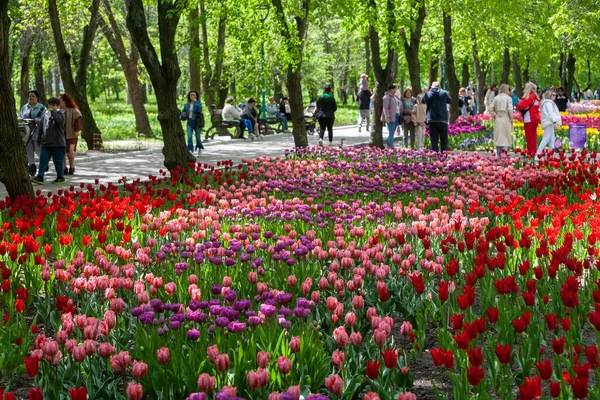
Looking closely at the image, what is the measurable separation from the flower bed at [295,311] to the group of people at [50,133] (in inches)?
245

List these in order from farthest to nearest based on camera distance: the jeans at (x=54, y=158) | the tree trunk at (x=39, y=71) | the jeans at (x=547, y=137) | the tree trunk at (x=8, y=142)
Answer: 1. the tree trunk at (x=39, y=71)
2. the jeans at (x=547, y=137)
3. the jeans at (x=54, y=158)
4. the tree trunk at (x=8, y=142)

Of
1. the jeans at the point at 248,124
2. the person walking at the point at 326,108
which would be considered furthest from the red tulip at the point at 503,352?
the jeans at the point at 248,124

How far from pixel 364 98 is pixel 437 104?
12.4 metres

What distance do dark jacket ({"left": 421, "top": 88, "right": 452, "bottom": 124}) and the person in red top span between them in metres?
1.62

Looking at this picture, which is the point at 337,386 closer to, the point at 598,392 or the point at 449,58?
the point at 598,392

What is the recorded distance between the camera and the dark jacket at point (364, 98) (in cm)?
2967

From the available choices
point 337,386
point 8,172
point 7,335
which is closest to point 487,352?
point 337,386

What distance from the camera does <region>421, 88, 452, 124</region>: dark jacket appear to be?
17844 mm

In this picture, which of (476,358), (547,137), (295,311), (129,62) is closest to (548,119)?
(547,137)

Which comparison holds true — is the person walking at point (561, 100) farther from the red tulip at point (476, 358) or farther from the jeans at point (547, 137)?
the red tulip at point (476, 358)

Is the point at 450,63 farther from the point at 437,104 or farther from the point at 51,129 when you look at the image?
the point at 51,129

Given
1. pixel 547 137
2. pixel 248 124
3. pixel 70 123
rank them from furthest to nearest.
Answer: pixel 248 124 < pixel 547 137 < pixel 70 123

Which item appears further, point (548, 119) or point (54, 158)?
point (548, 119)

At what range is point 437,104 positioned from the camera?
1789cm
